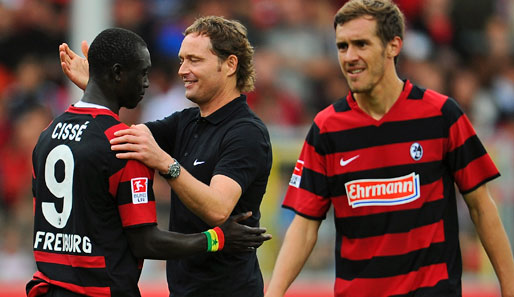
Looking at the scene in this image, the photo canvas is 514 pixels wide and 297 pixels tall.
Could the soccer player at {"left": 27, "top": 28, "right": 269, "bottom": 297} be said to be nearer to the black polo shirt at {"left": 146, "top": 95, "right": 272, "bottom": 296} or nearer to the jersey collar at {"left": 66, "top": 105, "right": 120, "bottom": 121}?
the jersey collar at {"left": 66, "top": 105, "right": 120, "bottom": 121}

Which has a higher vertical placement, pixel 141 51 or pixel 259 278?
pixel 141 51

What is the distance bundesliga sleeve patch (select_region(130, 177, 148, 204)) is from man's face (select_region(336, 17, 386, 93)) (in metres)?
1.25

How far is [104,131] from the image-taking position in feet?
15.1

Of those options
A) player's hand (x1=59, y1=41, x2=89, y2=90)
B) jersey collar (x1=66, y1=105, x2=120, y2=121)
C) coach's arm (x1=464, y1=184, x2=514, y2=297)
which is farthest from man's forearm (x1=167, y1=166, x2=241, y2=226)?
coach's arm (x1=464, y1=184, x2=514, y2=297)

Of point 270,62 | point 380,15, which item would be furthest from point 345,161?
point 270,62

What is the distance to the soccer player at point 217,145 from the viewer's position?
5.09 m

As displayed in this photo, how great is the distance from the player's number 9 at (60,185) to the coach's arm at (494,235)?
2092mm

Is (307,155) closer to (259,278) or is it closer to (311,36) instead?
(259,278)

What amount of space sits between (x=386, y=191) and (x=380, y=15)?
0.94m

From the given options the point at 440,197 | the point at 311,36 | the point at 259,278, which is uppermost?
the point at 311,36

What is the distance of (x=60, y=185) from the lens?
15.1 ft

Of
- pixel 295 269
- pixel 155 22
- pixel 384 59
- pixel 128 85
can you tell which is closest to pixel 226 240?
pixel 295 269

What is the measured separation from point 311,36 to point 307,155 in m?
7.06

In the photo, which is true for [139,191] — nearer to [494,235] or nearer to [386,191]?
→ [386,191]
